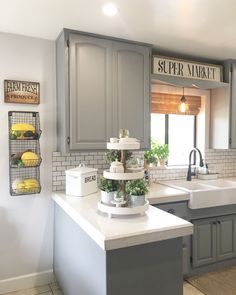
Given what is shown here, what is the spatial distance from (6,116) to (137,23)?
1.38 metres

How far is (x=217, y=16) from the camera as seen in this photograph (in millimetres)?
2039

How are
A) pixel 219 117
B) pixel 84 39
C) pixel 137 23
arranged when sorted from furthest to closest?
1. pixel 219 117
2. pixel 84 39
3. pixel 137 23

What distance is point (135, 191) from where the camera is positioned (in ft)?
5.42

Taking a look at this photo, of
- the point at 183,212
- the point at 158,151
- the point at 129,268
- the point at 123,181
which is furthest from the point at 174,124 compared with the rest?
the point at 129,268

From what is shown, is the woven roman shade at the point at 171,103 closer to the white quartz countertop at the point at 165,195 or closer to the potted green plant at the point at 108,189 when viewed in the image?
the white quartz countertop at the point at 165,195

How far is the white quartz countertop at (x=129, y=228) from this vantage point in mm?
1413

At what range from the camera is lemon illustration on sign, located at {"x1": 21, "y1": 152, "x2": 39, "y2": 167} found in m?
2.30

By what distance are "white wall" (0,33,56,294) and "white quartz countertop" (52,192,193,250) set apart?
2.77 feet

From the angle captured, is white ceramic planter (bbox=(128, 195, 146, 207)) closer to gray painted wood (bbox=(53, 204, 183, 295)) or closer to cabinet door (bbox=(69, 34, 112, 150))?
gray painted wood (bbox=(53, 204, 183, 295))

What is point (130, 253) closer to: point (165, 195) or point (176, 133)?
point (165, 195)

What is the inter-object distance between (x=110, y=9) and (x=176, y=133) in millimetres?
1884

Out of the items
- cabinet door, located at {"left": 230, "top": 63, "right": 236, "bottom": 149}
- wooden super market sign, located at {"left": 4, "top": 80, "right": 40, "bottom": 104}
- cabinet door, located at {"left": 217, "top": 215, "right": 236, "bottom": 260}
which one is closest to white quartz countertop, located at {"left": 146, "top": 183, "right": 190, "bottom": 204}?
cabinet door, located at {"left": 217, "top": 215, "right": 236, "bottom": 260}

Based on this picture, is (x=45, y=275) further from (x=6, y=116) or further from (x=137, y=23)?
(x=137, y=23)

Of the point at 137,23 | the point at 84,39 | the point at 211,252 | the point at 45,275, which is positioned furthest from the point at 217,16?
the point at 45,275
